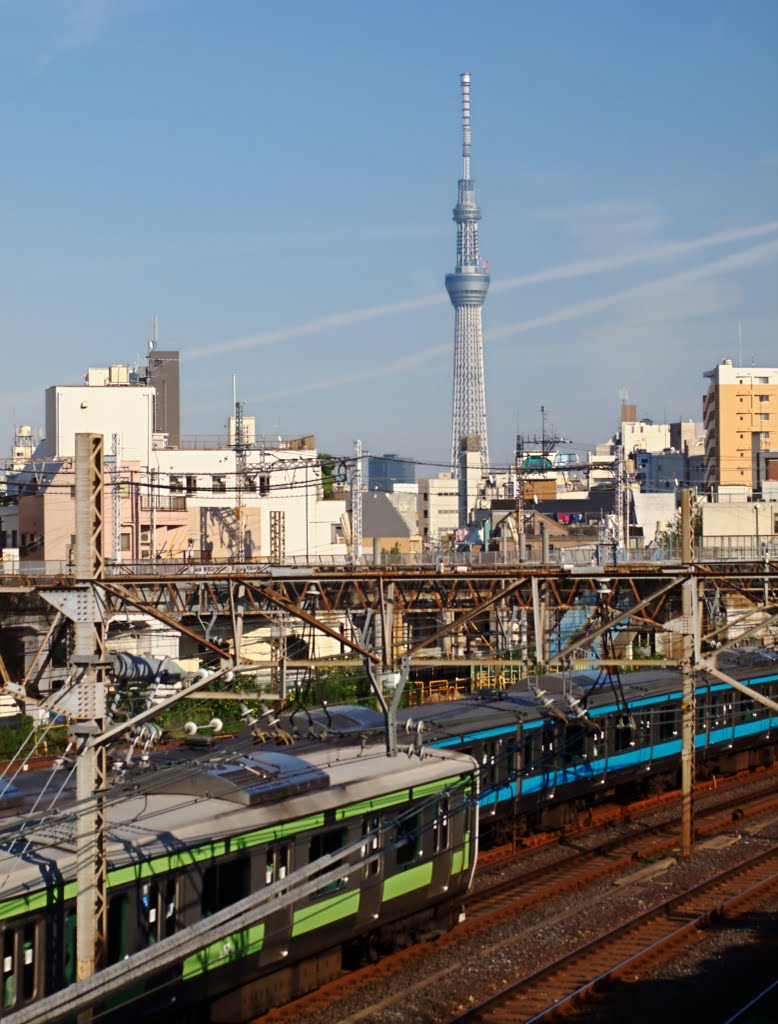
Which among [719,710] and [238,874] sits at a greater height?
[238,874]

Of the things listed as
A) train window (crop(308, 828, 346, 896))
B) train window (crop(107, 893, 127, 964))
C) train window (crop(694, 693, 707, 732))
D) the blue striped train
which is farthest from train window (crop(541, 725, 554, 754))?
train window (crop(107, 893, 127, 964))

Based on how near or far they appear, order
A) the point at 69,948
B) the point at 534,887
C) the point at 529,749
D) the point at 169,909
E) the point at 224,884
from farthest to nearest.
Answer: the point at 529,749
the point at 534,887
the point at 224,884
the point at 169,909
the point at 69,948

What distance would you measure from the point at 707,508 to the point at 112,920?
59322mm

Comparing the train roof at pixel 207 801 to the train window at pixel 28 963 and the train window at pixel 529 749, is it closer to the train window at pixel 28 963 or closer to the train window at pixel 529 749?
the train window at pixel 28 963

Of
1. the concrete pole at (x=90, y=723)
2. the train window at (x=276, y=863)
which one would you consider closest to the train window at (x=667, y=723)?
the train window at (x=276, y=863)

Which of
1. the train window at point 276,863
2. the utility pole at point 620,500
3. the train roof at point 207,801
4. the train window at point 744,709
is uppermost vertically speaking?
the utility pole at point 620,500

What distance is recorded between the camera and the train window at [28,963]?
11.2m

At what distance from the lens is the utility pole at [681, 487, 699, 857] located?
1894cm

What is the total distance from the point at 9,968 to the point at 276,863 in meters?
3.62

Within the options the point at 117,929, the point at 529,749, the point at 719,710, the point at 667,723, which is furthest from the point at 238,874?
the point at 719,710

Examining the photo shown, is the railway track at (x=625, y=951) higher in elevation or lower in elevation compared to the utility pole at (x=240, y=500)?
lower

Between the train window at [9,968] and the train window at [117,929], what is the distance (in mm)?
1069

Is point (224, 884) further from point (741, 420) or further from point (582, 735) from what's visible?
point (741, 420)

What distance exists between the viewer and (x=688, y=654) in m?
20.3
